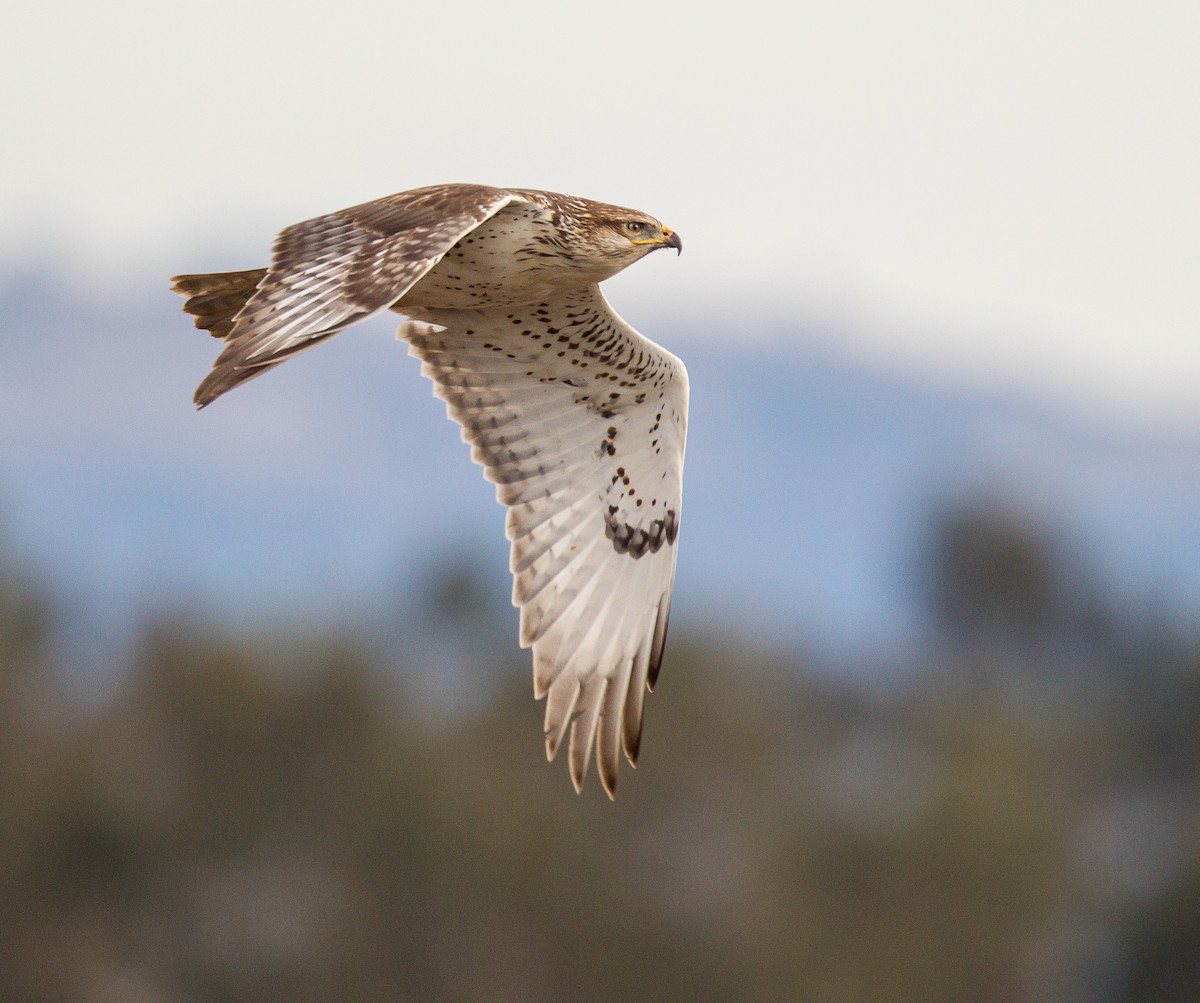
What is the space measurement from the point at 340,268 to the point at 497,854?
31934 millimetres

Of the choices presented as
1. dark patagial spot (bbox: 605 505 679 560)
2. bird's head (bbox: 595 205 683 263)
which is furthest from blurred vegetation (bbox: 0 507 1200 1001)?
bird's head (bbox: 595 205 683 263)

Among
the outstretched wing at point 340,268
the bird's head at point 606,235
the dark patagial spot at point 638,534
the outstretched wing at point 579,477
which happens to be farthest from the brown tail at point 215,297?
the dark patagial spot at point 638,534

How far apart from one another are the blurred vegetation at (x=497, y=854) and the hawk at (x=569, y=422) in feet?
93.7

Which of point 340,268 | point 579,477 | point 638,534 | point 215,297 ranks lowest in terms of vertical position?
point 638,534

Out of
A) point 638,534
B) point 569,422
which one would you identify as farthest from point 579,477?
point 638,534

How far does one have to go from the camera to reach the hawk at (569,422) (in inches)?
337

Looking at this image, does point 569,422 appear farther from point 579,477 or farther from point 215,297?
point 215,297

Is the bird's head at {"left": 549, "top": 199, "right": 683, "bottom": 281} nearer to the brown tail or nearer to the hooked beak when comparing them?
the hooked beak

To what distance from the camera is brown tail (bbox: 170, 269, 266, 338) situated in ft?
28.5

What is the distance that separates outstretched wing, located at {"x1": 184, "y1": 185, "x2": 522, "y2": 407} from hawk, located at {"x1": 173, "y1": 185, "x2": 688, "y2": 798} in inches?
23.1

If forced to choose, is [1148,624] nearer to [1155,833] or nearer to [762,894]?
[1155,833]

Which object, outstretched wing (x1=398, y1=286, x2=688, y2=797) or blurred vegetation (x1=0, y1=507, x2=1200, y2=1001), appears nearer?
outstretched wing (x1=398, y1=286, x2=688, y2=797)

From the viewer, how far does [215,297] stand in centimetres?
873

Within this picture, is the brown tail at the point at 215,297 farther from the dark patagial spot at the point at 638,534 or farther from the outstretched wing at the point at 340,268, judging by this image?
the dark patagial spot at the point at 638,534
